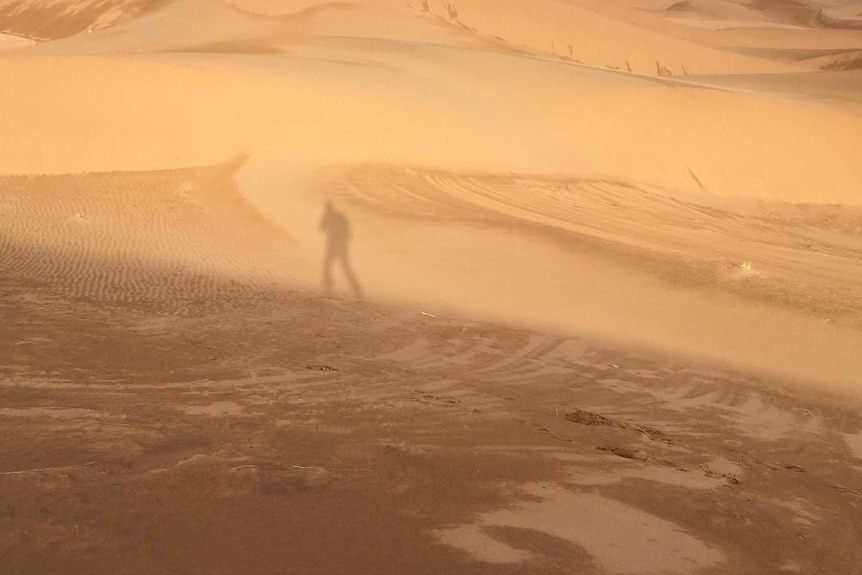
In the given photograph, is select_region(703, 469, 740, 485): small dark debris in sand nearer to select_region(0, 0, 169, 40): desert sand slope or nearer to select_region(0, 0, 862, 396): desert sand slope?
select_region(0, 0, 862, 396): desert sand slope

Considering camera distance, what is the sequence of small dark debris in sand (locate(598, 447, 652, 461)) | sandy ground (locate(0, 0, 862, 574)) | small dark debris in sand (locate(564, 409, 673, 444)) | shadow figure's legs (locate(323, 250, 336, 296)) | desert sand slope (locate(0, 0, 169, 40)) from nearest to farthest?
sandy ground (locate(0, 0, 862, 574)) < small dark debris in sand (locate(598, 447, 652, 461)) < small dark debris in sand (locate(564, 409, 673, 444)) < shadow figure's legs (locate(323, 250, 336, 296)) < desert sand slope (locate(0, 0, 169, 40))

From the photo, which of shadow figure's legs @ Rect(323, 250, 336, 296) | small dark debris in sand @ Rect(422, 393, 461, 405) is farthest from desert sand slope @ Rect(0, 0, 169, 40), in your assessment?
small dark debris in sand @ Rect(422, 393, 461, 405)

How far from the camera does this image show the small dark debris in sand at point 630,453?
5371 mm

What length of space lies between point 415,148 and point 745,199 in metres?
5.98

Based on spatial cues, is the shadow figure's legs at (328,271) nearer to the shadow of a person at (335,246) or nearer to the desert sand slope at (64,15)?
the shadow of a person at (335,246)

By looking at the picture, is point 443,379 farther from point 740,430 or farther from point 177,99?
point 177,99

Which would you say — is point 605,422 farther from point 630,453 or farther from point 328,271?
point 328,271

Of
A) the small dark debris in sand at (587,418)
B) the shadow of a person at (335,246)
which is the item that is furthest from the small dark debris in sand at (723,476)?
the shadow of a person at (335,246)

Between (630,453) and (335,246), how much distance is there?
252 inches

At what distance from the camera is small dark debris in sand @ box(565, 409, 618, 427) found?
19.8ft

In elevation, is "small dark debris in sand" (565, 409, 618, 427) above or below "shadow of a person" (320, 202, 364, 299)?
above

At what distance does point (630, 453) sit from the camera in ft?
17.8

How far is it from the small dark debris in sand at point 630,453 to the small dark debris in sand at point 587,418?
506mm

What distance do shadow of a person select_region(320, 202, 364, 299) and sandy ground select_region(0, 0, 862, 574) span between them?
110mm
